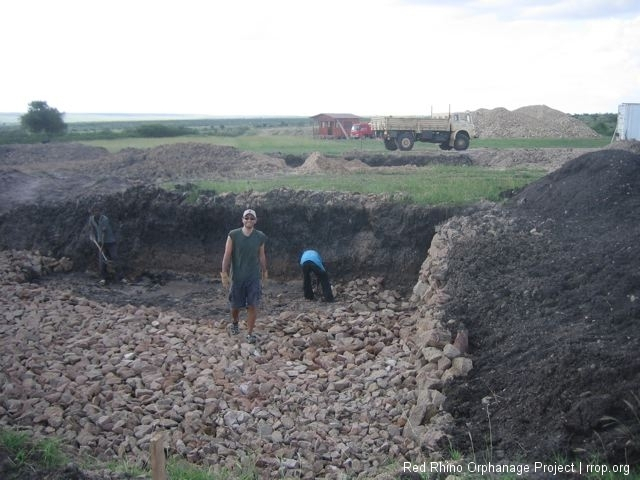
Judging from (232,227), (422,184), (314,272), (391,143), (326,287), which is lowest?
(326,287)

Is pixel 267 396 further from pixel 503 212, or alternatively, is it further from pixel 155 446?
pixel 503 212

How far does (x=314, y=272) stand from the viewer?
39.1 feet

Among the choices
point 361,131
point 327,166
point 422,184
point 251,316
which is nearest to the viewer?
point 251,316

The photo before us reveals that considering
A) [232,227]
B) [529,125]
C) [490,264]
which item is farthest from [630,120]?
[490,264]

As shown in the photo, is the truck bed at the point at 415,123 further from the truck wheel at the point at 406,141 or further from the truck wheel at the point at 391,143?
→ the truck wheel at the point at 391,143

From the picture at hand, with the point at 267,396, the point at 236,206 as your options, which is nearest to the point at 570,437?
the point at 267,396

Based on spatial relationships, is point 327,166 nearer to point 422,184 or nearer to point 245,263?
point 422,184

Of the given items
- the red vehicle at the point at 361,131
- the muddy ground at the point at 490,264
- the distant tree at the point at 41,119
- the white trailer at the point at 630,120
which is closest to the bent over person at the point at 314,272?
the muddy ground at the point at 490,264

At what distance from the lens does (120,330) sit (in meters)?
9.95

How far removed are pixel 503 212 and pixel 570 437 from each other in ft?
23.5

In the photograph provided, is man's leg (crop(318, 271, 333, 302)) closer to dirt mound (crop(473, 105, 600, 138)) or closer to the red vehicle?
the red vehicle

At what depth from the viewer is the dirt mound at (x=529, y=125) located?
41219mm

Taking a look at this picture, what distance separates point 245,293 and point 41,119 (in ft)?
156

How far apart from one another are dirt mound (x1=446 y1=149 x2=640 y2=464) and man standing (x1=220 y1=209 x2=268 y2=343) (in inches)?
106
